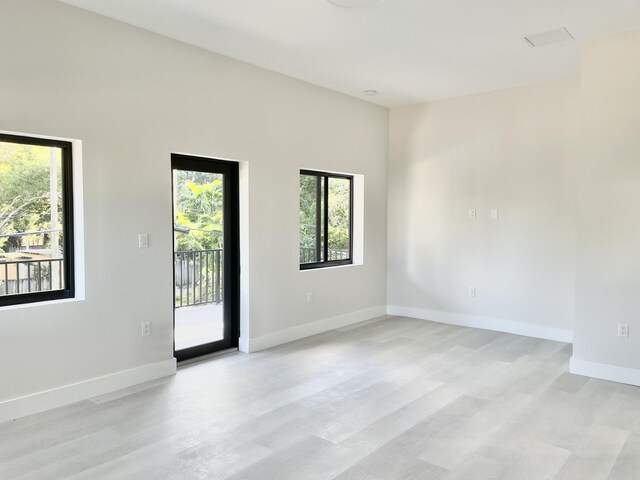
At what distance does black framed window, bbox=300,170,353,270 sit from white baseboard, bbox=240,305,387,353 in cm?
68

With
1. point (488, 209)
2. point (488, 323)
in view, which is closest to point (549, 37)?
point (488, 209)

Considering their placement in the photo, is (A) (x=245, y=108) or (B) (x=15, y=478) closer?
(B) (x=15, y=478)

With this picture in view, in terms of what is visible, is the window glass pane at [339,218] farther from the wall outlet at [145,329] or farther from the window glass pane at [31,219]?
the window glass pane at [31,219]

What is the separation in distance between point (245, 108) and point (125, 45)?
1.25m

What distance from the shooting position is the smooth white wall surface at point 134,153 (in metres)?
3.19

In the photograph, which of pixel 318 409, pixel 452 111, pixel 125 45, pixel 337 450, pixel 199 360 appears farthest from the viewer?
pixel 452 111

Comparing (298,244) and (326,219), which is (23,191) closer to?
(298,244)

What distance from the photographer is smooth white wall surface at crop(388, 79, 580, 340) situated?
5.20 m

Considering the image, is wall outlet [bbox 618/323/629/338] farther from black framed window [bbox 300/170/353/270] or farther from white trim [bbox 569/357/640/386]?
black framed window [bbox 300/170/353/270]

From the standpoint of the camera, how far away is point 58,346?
336 centimetres

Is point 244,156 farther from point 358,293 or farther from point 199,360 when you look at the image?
point 358,293

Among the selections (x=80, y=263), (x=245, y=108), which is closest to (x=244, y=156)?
(x=245, y=108)

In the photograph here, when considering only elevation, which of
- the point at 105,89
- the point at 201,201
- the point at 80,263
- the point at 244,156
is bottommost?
the point at 80,263

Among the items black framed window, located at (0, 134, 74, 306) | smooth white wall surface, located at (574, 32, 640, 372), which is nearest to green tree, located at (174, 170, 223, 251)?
black framed window, located at (0, 134, 74, 306)
